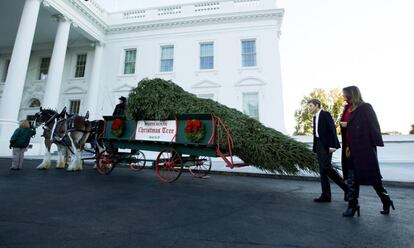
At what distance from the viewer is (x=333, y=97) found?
3052 cm

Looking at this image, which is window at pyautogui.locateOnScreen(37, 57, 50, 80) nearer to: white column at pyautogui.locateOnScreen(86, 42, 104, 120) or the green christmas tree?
white column at pyautogui.locateOnScreen(86, 42, 104, 120)

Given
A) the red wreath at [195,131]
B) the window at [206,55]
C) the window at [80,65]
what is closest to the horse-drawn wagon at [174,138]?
the red wreath at [195,131]

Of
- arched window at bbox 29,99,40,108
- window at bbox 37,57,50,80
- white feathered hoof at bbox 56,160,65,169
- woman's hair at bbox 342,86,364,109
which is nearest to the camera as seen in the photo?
woman's hair at bbox 342,86,364,109

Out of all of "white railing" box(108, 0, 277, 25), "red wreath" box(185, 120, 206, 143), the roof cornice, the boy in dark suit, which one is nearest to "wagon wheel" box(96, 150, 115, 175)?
"red wreath" box(185, 120, 206, 143)

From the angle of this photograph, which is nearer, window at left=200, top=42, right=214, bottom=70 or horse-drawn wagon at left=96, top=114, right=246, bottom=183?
horse-drawn wagon at left=96, top=114, right=246, bottom=183

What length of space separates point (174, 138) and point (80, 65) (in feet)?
57.5

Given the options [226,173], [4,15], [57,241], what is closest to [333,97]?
[226,173]

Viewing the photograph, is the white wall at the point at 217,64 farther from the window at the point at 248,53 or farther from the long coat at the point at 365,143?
the long coat at the point at 365,143

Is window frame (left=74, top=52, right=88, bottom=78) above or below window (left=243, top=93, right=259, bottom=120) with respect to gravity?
above

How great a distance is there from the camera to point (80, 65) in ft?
59.0

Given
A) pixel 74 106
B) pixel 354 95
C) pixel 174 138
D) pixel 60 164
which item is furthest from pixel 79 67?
pixel 354 95

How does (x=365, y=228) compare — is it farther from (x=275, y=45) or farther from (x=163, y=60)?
(x=163, y=60)

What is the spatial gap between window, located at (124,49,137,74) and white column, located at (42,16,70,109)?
14.6 ft

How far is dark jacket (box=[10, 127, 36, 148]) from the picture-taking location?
6887mm
